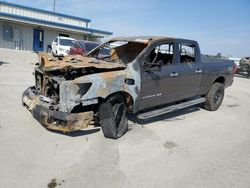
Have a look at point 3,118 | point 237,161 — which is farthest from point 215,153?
point 3,118

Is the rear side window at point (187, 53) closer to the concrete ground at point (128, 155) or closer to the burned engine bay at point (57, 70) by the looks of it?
the concrete ground at point (128, 155)

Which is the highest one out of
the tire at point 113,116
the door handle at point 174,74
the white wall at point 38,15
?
the white wall at point 38,15

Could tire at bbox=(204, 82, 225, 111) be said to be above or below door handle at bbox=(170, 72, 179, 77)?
below

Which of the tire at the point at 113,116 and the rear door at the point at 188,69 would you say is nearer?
the tire at the point at 113,116

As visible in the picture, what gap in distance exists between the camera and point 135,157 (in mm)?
4297

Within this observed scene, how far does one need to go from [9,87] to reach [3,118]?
10.3ft

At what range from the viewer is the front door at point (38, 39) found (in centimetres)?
2568

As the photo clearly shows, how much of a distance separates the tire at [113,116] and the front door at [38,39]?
22.9 metres

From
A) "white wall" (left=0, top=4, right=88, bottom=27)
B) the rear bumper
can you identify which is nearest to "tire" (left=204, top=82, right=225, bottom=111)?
the rear bumper

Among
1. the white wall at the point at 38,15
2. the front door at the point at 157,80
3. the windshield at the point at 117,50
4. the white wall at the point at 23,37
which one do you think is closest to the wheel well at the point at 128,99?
the front door at the point at 157,80

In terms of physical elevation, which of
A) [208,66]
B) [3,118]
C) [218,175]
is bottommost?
[218,175]

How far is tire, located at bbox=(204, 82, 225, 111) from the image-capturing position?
7.55 m

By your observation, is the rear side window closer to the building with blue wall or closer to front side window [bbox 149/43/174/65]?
front side window [bbox 149/43/174/65]

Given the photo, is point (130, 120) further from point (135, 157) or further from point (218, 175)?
point (218, 175)
